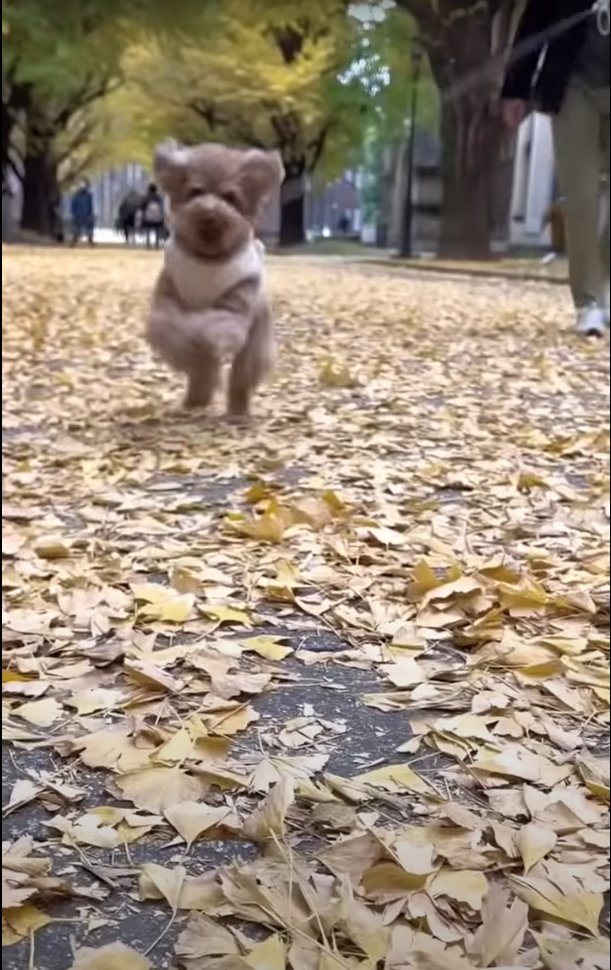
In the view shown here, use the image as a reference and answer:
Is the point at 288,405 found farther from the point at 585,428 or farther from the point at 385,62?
the point at 385,62

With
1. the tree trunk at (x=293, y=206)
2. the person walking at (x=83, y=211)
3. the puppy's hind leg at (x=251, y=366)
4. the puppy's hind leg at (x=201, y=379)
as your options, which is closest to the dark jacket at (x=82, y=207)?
the person walking at (x=83, y=211)

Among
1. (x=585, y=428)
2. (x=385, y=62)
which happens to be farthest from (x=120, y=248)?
(x=585, y=428)

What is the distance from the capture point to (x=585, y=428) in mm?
1953

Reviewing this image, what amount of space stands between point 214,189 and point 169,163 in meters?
0.49

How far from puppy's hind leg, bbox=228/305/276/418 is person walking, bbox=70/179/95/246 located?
1085mm

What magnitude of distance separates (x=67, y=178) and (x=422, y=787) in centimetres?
51

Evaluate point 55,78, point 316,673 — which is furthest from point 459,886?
point 55,78

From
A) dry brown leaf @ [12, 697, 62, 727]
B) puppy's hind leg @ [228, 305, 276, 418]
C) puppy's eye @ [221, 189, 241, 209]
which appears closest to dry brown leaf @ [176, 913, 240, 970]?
dry brown leaf @ [12, 697, 62, 727]

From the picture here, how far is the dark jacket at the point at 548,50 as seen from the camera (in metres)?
0.52

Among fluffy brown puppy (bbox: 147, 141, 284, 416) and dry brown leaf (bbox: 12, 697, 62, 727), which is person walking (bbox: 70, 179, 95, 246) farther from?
dry brown leaf (bbox: 12, 697, 62, 727)

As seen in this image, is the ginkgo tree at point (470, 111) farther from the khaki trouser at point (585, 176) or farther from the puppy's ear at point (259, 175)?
the puppy's ear at point (259, 175)

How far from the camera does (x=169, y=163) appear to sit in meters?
1.04

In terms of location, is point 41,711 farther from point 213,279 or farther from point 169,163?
point 213,279

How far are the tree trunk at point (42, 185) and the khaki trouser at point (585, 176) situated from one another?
1.21ft
